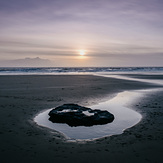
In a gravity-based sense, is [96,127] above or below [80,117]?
below

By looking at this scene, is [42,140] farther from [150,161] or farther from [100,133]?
[150,161]

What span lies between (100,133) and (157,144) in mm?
2093

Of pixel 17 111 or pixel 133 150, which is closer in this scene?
pixel 133 150

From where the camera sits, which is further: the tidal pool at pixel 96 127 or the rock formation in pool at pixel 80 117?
the rock formation in pool at pixel 80 117

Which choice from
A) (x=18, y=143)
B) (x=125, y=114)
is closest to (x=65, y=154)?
(x=18, y=143)

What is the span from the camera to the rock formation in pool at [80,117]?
845 centimetres

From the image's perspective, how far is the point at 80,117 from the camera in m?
8.54

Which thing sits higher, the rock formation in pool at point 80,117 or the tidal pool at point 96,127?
the rock formation in pool at point 80,117

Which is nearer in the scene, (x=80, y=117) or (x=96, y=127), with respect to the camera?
(x=96, y=127)

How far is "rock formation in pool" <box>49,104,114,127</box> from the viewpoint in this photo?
8.45 m

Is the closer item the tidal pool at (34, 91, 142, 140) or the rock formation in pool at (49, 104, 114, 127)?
the tidal pool at (34, 91, 142, 140)

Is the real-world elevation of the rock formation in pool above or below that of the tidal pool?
above

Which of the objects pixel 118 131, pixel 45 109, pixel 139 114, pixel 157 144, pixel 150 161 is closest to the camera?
pixel 150 161

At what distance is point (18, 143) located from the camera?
627 cm
